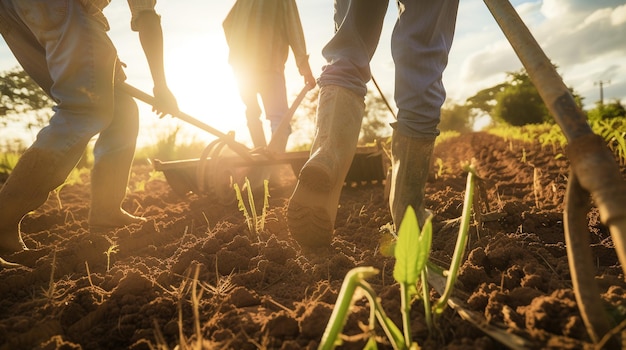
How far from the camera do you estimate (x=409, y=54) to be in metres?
1.61

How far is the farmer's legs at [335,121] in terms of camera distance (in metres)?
1.48

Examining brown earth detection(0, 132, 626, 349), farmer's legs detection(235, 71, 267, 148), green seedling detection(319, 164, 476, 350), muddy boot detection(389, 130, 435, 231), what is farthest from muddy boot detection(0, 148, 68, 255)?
farmer's legs detection(235, 71, 267, 148)

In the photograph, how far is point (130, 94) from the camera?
2.50m

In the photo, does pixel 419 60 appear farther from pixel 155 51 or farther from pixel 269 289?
pixel 155 51

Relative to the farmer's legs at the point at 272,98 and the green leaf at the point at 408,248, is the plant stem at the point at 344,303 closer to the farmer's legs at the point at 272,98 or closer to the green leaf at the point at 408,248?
the green leaf at the point at 408,248

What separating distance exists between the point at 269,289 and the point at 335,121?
27.1 inches

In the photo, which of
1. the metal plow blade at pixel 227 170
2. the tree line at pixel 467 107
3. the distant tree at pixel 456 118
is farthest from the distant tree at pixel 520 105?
the metal plow blade at pixel 227 170

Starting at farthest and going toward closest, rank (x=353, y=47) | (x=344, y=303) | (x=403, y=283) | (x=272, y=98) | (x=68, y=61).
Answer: (x=272, y=98), (x=68, y=61), (x=353, y=47), (x=403, y=283), (x=344, y=303)

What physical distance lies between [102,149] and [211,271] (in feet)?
4.75

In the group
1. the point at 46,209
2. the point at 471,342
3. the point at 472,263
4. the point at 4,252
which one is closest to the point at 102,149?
the point at 4,252

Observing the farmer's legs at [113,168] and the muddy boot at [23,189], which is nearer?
the muddy boot at [23,189]

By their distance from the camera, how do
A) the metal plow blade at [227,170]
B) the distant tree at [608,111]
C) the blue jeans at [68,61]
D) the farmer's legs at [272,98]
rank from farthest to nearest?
the distant tree at [608,111] < the farmer's legs at [272,98] < the metal plow blade at [227,170] < the blue jeans at [68,61]

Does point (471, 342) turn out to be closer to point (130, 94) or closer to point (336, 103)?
point (336, 103)

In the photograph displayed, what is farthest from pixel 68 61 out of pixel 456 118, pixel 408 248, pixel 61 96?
pixel 456 118
